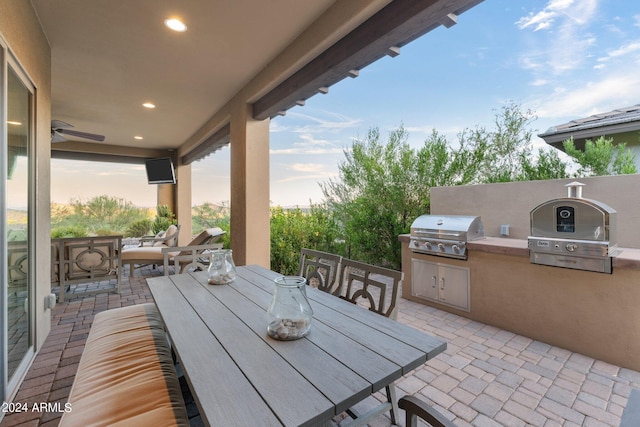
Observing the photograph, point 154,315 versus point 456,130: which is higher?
point 456,130

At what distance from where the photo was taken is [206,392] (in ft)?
2.90

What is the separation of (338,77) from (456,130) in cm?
300

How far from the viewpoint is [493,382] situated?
206 cm

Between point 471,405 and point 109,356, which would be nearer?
point 109,356

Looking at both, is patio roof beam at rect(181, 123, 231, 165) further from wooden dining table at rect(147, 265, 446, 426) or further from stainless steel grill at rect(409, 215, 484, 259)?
wooden dining table at rect(147, 265, 446, 426)

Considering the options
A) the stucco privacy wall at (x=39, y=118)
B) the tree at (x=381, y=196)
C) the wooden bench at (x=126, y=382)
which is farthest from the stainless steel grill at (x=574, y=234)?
the stucco privacy wall at (x=39, y=118)

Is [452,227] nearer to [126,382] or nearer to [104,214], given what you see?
[126,382]

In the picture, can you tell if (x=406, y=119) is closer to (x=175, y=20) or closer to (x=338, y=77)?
(x=338, y=77)

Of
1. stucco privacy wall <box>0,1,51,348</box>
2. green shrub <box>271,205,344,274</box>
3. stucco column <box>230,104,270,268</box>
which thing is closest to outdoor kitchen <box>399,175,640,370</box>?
green shrub <box>271,205,344,274</box>

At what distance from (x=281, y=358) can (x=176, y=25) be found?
10.3ft

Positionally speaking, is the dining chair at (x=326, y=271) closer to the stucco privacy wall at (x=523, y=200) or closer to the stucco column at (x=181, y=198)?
the stucco privacy wall at (x=523, y=200)

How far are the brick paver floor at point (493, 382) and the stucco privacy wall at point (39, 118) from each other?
51cm

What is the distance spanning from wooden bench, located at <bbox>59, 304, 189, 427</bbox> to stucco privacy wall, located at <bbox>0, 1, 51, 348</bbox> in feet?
4.57

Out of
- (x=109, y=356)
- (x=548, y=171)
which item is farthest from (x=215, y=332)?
(x=548, y=171)
